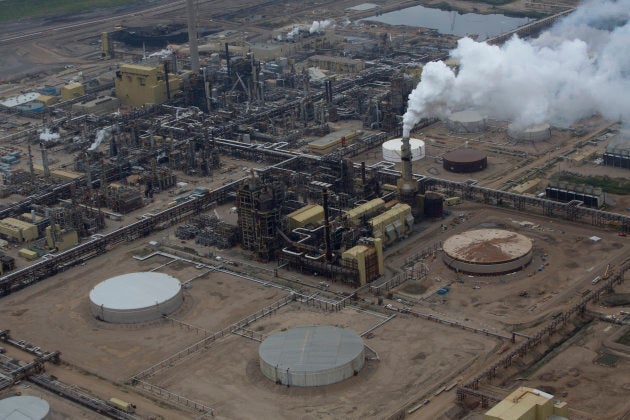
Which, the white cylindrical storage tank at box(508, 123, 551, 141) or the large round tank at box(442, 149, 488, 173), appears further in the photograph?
the white cylindrical storage tank at box(508, 123, 551, 141)

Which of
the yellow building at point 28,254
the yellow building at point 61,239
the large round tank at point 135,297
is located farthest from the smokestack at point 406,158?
the yellow building at point 28,254

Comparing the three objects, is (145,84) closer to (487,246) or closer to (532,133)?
(532,133)

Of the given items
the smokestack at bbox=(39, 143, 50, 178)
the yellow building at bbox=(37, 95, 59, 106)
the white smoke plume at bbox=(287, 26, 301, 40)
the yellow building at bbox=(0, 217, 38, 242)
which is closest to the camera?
the yellow building at bbox=(0, 217, 38, 242)

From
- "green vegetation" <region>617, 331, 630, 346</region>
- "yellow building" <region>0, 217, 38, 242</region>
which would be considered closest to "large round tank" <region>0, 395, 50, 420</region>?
"yellow building" <region>0, 217, 38, 242</region>

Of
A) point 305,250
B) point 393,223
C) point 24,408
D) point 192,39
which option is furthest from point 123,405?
point 192,39

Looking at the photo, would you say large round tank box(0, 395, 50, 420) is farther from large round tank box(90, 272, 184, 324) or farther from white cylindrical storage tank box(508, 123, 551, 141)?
white cylindrical storage tank box(508, 123, 551, 141)

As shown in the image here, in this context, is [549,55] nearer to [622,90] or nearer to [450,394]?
[622,90]
